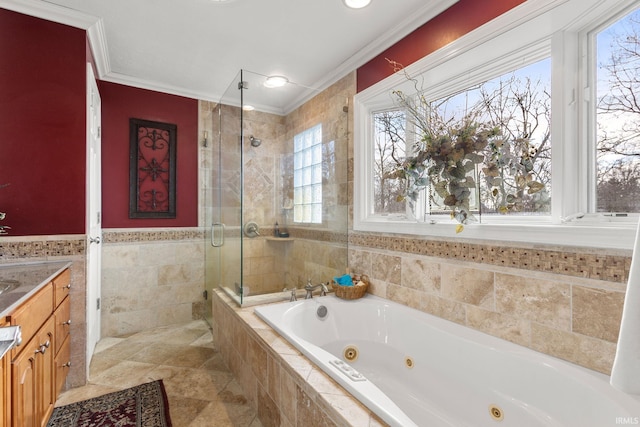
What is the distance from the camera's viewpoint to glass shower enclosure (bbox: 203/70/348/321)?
238 centimetres

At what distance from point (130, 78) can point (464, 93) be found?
2905 millimetres

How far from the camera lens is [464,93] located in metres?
1.91

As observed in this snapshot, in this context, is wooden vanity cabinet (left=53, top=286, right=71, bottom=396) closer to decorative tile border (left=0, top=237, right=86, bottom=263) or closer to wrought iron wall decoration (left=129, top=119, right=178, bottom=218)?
decorative tile border (left=0, top=237, right=86, bottom=263)

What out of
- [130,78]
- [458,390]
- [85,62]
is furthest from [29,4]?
[458,390]

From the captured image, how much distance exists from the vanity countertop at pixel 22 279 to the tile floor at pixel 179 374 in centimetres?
85

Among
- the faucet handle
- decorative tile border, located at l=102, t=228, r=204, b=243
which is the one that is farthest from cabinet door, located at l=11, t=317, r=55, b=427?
the faucet handle

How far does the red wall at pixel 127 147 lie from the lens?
279 cm

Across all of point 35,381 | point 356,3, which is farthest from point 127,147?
point 356,3

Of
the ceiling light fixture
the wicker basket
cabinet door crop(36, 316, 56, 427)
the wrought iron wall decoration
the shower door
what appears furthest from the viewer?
the wrought iron wall decoration

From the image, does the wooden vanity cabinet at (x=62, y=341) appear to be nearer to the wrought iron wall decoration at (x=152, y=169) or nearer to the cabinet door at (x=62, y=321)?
the cabinet door at (x=62, y=321)

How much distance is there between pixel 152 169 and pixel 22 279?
1.71 m

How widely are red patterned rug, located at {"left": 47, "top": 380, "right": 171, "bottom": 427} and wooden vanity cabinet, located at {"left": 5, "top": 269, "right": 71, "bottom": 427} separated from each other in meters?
0.17

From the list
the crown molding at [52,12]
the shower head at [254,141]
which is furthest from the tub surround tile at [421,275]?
the crown molding at [52,12]

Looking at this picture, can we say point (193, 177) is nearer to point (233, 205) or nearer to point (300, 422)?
point (233, 205)
